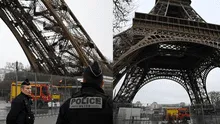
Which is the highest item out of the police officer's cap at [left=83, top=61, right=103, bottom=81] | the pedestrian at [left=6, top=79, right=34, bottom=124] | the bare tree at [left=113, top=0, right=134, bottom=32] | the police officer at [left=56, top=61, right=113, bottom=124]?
the bare tree at [left=113, top=0, right=134, bottom=32]

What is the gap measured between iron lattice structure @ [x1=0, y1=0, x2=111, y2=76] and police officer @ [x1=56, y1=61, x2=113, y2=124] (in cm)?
836

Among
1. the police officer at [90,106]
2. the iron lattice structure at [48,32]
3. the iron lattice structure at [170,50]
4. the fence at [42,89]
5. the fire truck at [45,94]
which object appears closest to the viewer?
the police officer at [90,106]

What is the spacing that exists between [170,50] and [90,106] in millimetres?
16948

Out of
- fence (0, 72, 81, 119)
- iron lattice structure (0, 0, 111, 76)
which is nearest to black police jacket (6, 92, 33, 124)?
fence (0, 72, 81, 119)

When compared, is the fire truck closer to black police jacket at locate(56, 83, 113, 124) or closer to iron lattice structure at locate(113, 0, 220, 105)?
iron lattice structure at locate(113, 0, 220, 105)

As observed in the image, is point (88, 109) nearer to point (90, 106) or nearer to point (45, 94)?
point (90, 106)

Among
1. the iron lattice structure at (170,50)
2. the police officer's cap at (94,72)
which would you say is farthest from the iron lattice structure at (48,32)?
the police officer's cap at (94,72)

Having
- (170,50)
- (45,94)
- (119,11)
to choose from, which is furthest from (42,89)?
(170,50)

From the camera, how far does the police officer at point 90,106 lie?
1088 mm

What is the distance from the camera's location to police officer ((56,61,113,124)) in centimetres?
109

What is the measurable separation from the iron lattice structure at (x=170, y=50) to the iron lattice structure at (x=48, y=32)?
2136 mm

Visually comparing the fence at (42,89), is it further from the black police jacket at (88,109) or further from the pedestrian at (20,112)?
the black police jacket at (88,109)

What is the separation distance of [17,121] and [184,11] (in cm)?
1708

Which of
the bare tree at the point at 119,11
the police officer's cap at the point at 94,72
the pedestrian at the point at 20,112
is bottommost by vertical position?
the pedestrian at the point at 20,112
